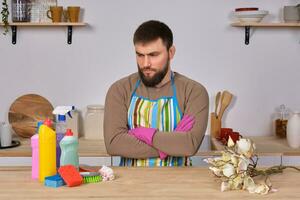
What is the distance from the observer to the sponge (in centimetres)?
186

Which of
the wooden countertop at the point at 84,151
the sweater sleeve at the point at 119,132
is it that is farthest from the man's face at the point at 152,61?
the wooden countertop at the point at 84,151

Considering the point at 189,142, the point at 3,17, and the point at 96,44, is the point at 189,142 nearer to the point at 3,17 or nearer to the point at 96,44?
the point at 96,44

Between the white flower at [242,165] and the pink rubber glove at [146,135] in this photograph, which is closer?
the white flower at [242,165]

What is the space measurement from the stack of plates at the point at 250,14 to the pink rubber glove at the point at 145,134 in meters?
1.51

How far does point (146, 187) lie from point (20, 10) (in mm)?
2121

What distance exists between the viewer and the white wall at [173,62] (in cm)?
372

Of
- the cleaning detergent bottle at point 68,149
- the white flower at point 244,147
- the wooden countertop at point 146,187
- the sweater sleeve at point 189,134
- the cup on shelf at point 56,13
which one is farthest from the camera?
the cup on shelf at point 56,13

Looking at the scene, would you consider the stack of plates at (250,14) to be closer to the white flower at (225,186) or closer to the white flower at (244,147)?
the white flower at (244,147)

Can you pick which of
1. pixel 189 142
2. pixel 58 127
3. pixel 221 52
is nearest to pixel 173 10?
pixel 221 52

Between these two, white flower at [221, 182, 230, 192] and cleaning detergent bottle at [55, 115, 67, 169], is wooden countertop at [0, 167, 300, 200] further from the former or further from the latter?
cleaning detergent bottle at [55, 115, 67, 169]

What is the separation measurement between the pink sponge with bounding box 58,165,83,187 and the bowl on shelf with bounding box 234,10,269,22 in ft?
6.63

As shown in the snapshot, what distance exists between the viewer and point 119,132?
2.40 meters

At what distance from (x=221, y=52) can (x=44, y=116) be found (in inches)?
50.5

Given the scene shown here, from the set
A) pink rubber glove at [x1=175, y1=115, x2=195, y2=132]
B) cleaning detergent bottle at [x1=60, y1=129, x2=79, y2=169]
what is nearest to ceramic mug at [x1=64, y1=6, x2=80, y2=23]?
pink rubber glove at [x1=175, y1=115, x2=195, y2=132]
